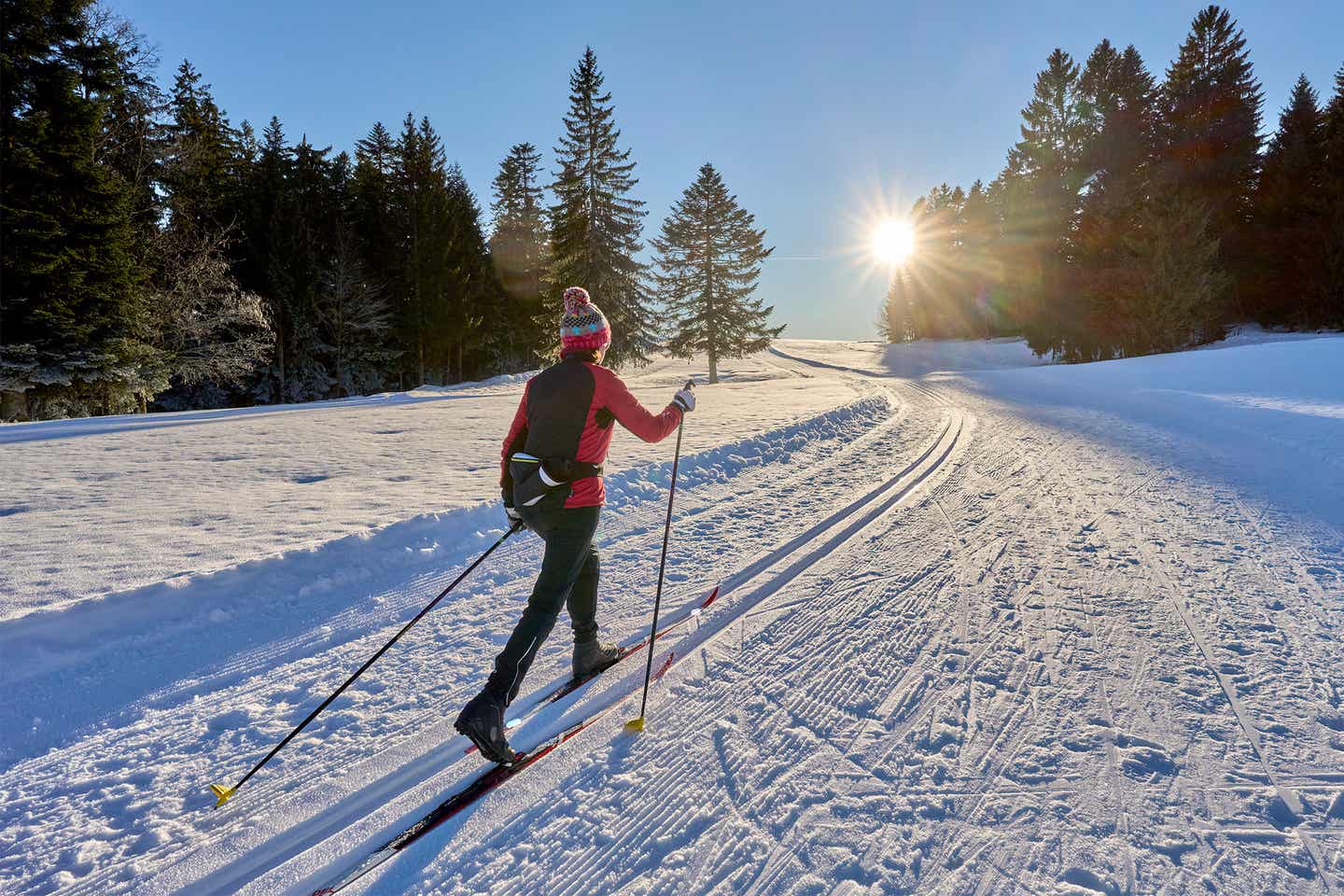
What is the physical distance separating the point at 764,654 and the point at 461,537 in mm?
3232

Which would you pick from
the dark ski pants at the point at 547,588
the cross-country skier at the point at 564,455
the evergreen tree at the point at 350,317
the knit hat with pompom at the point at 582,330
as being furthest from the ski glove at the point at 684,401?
the evergreen tree at the point at 350,317

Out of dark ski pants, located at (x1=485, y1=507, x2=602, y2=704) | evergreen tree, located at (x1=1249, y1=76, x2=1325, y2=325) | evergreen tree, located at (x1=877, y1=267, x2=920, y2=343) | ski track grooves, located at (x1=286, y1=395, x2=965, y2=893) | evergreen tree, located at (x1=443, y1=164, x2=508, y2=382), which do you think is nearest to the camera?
ski track grooves, located at (x1=286, y1=395, x2=965, y2=893)

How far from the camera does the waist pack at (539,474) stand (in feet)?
8.97

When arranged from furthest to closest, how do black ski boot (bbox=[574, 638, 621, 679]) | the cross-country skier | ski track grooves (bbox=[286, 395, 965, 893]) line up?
1. black ski boot (bbox=[574, 638, 621, 679])
2. the cross-country skier
3. ski track grooves (bbox=[286, 395, 965, 893])

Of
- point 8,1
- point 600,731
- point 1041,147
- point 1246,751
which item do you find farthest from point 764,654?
point 1041,147

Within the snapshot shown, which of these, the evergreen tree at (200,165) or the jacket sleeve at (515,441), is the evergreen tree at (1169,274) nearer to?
the jacket sleeve at (515,441)

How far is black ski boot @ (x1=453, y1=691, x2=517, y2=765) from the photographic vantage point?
7.79 ft

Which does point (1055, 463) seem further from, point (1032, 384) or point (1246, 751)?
point (1032, 384)

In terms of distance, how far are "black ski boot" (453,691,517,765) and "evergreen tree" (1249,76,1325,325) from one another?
3873 centimetres

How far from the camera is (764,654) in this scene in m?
3.29

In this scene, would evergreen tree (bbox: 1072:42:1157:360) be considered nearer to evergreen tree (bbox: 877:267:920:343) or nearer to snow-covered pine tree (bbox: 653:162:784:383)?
snow-covered pine tree (bbox: 653:162:784:383)

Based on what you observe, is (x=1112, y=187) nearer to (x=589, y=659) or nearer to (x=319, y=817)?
(x=589, y=659)

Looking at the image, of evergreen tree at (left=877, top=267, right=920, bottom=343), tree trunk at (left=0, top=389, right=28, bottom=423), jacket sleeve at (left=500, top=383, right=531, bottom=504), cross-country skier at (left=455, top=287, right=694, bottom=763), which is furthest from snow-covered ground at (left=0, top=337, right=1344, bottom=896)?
evergreen tree at (left=877, top=267, right=920, bottom=343)

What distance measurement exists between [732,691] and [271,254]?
33701 millimetres
